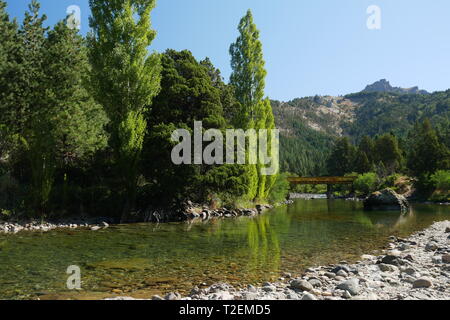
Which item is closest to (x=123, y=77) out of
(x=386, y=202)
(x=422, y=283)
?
(x=422, y=283)

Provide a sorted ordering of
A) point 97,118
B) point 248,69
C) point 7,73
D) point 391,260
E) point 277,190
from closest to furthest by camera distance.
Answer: point 391,260, point 7,73, point 97,118, point 248,69, point 277,190

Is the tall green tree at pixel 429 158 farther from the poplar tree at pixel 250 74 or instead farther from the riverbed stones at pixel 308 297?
the riverbed stones at pixel 308 297

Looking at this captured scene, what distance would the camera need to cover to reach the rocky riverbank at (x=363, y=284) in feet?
18.2

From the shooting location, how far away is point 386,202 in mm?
30797

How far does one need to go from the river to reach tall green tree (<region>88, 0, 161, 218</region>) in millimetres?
5371

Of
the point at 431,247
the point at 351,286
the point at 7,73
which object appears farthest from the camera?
the point at 7,73

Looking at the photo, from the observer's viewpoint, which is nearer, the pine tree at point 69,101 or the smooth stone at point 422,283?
the smooth stone at point 422,283

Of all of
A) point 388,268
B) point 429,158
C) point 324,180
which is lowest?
point 388,268

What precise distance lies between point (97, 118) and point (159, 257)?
1324cm

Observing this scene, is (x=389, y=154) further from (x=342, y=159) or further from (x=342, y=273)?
(x=342, y=273)

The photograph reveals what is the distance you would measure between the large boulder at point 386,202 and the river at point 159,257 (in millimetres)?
16394

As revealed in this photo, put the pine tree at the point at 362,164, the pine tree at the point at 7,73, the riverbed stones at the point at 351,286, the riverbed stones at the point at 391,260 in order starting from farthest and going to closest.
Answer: the pine tree at the point at 362,164 < the pine tree at the point at 7,73 < the riverbed stones at the point at 391,260 < the riverbed stones at the point at 351,286

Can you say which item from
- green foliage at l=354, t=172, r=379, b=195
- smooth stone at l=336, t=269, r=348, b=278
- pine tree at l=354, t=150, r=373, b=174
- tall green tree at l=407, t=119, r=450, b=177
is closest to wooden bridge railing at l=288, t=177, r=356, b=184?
green foliage at l=354, t=172, r=379, b=195

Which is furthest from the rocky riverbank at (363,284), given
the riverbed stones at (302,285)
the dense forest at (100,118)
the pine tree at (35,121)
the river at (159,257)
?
the pine tree at (35,121)
